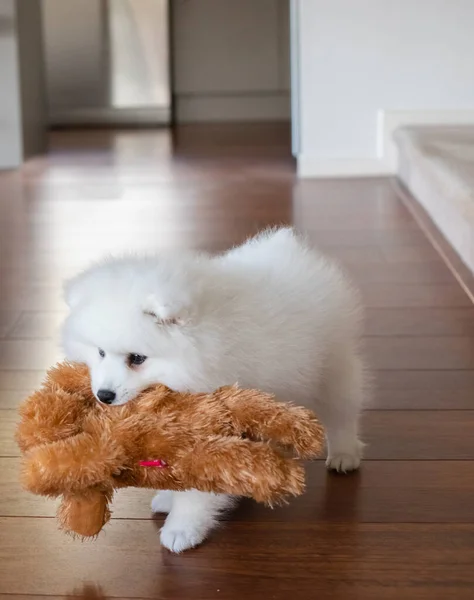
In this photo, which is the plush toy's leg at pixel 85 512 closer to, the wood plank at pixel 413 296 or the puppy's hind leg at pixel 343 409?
the puppy's hind leg at pixel 343 409

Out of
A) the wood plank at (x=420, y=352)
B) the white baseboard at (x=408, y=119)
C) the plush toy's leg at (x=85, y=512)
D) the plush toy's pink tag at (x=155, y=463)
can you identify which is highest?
the white baseboard at (x=408, y=119)

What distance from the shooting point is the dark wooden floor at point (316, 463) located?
1008 mm

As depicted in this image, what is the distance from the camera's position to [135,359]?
1.00 m

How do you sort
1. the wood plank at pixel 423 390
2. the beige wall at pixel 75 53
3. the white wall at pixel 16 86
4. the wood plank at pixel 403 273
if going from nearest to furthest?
the wood plank at pixel 423 390, the wood plank at pixel 403 273, the white wall at pixel 16 86, the beige wall at pixel 75 53

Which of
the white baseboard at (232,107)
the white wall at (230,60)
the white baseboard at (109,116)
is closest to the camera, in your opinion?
the white baseboard at (109,116)

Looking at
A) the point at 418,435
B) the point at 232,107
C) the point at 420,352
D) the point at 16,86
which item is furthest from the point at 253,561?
the point at 232,107

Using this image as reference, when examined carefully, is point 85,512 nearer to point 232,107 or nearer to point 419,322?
point 419,322

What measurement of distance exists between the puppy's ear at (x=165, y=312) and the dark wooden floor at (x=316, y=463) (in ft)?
0.90

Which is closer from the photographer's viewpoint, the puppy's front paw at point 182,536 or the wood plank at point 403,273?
the puppy's front paw at point 182,536

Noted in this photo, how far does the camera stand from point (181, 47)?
5742mm

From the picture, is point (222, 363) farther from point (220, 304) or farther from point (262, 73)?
point (262, 73)

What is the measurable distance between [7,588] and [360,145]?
2857 mm

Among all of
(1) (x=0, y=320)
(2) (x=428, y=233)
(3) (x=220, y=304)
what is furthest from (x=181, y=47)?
(3) (x=220, y=304)

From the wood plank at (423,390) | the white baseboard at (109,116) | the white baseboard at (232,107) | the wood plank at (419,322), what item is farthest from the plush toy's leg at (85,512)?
the white baseboard at (232,107)
